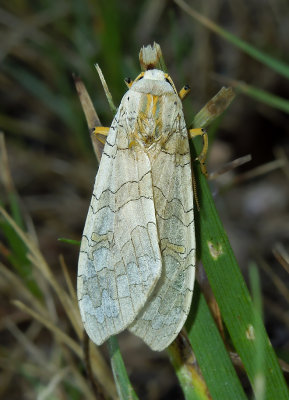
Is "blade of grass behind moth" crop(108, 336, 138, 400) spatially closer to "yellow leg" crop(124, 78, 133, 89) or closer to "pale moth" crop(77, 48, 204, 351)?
"pale moth" crop(77, 48, 204, 351)

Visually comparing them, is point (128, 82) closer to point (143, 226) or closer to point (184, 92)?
point (184, 92)

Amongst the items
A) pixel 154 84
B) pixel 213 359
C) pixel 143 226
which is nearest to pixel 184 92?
pixel 154 84

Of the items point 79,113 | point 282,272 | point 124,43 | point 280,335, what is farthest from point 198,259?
point 124,43

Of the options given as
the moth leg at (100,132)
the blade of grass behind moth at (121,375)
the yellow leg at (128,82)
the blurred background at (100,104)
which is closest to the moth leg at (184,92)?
the yellow leg at (128,82)

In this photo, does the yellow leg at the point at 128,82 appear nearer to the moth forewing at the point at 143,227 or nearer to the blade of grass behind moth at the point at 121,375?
the moth forewing at the point at 143,227

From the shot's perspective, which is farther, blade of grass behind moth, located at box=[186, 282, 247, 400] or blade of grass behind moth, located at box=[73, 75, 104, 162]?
blade of grass behind moth, located at box=[73, 75, 104, 162]

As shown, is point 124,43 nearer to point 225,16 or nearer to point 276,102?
point 225,16

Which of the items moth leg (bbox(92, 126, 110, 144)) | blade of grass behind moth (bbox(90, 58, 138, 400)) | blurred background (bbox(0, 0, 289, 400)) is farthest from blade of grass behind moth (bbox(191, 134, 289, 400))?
blurred background (bbox(0, 0, 289, 400))
